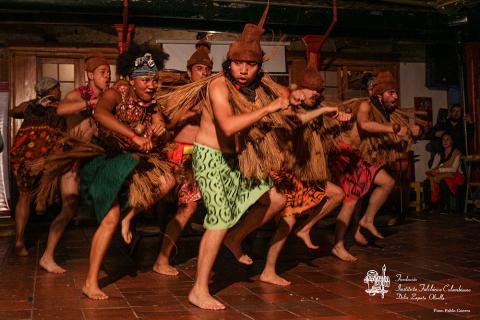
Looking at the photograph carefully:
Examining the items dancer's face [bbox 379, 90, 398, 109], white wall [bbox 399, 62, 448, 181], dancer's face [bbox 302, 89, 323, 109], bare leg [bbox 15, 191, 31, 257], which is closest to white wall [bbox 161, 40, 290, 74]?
dancer's face [bbox 379, 90, 398, 109]

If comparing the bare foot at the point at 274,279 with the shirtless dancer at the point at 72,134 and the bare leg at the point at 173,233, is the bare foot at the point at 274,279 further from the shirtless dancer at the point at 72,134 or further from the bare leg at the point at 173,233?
the shirtless dancer at the point at 72,134

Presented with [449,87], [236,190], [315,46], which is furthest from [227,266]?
[449,87]

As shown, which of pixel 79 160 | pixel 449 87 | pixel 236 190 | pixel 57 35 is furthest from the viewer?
pixel 449 87

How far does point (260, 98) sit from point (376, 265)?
5.86 ft

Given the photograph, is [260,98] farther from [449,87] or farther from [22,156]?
[449,87]

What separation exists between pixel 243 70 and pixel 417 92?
6902 mm

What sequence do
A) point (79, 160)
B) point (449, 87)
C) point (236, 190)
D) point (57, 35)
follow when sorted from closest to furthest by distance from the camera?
point (236, 190) < point (79, 160) < point (57, 35) < point (449, 87)

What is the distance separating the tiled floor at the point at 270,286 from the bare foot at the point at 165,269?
2.3 inches

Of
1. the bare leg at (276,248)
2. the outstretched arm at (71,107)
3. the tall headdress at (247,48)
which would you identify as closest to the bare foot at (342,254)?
the bare leg at (276,248)

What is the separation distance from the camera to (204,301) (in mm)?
3785

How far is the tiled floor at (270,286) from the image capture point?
3668mm

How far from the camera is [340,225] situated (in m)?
5.63

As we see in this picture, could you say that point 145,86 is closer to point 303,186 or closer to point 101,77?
point 101,77

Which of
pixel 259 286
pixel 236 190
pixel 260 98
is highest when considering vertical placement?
pixel 260 98
